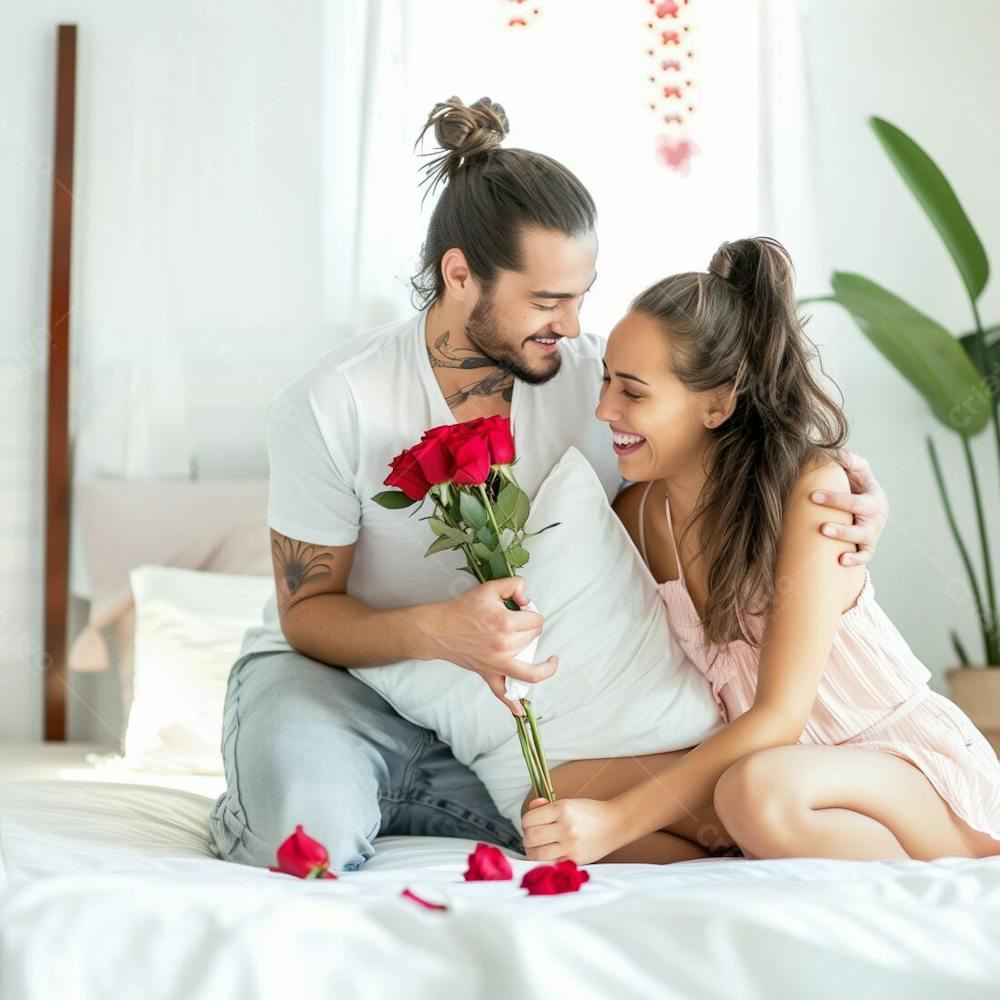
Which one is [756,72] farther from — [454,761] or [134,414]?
[454,761]

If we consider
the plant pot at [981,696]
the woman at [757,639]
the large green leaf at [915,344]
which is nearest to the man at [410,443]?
the woman at [757,639]

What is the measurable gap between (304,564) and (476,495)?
423mm

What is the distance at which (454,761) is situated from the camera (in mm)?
1564

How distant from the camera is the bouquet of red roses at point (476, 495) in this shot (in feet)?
4.11

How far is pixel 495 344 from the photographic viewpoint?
5.36 feet

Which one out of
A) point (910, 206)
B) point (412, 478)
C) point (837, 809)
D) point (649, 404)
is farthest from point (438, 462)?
point (910, 206)

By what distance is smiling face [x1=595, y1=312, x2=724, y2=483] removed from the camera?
1457 mm

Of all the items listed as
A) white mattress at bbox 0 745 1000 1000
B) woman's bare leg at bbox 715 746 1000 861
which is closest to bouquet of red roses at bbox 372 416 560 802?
woman's bare leg at bbox 715 746 1000 861

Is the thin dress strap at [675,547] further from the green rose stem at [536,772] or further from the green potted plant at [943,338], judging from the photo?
the green potted plant at [943,338]

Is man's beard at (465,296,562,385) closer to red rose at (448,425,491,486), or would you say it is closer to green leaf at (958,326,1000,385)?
red rose at (448,425,491,486)

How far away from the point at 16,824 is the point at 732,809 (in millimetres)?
768

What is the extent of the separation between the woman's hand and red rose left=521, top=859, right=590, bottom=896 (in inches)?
9.4

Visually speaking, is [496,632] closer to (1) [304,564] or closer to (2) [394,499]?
(2) [394,499]

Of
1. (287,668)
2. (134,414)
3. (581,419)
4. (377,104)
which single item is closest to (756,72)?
(377,104)
